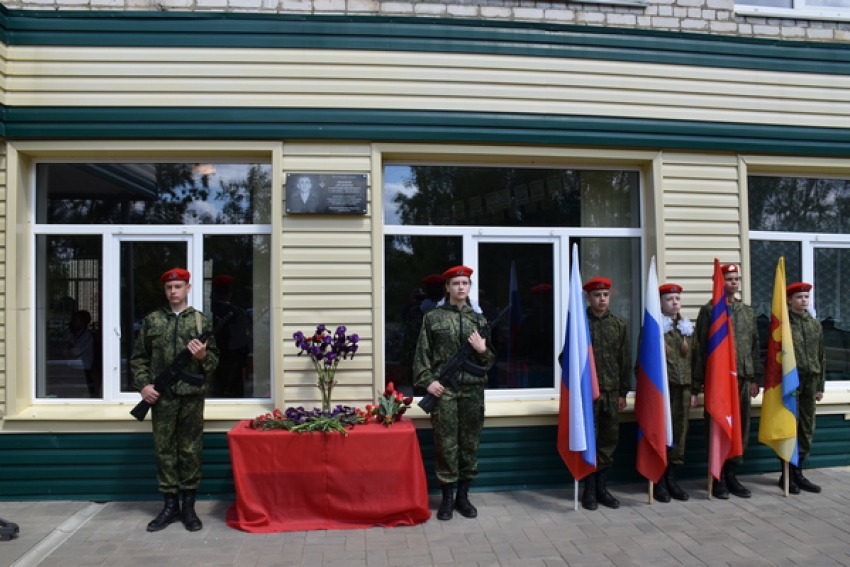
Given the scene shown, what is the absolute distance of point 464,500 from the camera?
5113mm

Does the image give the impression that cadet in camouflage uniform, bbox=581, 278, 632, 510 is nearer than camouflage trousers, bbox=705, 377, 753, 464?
Yes

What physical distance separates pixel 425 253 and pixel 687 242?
2388 millimetres

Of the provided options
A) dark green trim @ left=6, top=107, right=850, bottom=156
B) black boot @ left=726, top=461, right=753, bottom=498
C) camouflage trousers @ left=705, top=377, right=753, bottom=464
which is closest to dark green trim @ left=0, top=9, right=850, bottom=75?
dark green trim @ left=6, top=107, right=850, bottom=156

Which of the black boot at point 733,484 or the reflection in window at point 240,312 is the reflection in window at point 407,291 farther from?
the black boot at point 733,484

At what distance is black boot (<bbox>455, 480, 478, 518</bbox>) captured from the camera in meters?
5.07

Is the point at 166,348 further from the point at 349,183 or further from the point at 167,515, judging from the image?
the point at 349,183

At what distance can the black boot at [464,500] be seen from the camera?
5066mm

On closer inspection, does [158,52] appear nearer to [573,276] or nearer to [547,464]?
[573,276]

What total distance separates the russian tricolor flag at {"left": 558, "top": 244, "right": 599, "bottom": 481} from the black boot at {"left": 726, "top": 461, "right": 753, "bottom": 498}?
134 cm

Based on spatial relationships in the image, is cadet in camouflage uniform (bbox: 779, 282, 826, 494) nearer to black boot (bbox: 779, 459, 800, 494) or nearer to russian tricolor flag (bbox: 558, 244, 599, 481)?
black boot (bbox: 779, 459, 800, 494)

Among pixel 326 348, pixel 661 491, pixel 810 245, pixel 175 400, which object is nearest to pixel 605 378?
pixel 661 491

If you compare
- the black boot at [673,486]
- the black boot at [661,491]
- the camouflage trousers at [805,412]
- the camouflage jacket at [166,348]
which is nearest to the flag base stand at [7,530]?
the camouflage jacket at [166,348]

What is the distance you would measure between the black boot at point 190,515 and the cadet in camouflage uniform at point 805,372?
189 inches

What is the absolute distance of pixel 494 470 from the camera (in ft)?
18.8
